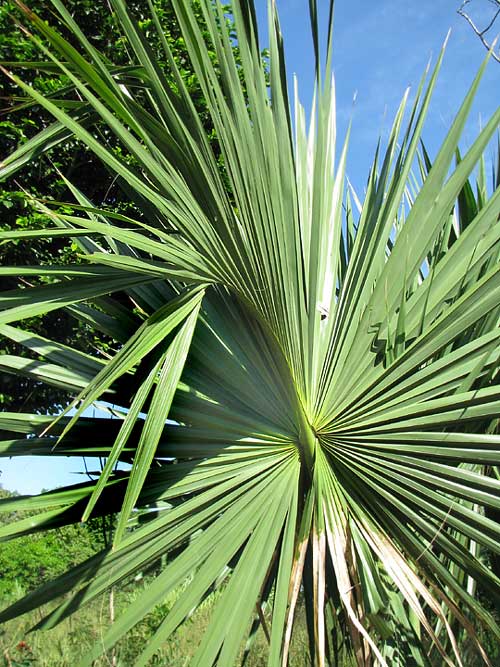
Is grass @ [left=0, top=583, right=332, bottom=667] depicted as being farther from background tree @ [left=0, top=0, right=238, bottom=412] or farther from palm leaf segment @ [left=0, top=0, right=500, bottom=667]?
palm leaf segment @ [left=0, top=0, right=500, bottom=667]

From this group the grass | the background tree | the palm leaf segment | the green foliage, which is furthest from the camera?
the green foliage

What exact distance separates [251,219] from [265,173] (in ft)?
0.45

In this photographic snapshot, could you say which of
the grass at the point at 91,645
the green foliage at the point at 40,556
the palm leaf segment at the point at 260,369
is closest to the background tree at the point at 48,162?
the grass at the point at 91,645

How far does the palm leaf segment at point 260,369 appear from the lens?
5.18ft

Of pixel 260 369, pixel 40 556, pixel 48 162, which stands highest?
pixel 48 162

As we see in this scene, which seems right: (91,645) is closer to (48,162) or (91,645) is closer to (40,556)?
(48,162)

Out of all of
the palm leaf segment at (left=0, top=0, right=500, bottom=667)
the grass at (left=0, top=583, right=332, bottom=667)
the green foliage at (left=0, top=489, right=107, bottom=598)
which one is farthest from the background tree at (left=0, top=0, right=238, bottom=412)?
the green foliage at (left=0, top=489, right=107, bottom=598)

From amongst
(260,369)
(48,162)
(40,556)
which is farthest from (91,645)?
(40,556)

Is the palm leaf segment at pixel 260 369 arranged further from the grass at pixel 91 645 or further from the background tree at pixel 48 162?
the background tree at pixel 48 162

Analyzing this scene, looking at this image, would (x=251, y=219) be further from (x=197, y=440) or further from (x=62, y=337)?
(x=62, y=337)

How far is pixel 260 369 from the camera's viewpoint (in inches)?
78.4

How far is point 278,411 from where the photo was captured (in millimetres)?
1938

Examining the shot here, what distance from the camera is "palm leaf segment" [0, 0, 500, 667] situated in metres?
1.58

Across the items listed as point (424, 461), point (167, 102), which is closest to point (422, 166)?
point (167, 102)
